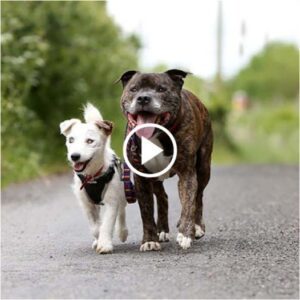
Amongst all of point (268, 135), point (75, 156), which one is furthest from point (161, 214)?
point (268, 135)

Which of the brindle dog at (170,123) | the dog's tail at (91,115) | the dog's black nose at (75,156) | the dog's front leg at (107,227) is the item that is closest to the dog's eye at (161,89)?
the brindle dog at (170,123)

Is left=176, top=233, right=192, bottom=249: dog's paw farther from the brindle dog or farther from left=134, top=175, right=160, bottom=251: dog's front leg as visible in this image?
left=134, top=175, right=160, bottom=251: dog's front leg

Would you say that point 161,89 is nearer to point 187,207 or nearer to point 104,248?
point 187,207

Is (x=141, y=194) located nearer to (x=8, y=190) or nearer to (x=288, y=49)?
(x=8, y=190)

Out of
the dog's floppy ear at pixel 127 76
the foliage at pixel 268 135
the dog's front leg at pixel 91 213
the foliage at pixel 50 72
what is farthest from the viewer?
the foliage at pixel 268 135

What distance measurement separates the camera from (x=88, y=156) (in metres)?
8.55

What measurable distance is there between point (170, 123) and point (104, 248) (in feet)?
4.20

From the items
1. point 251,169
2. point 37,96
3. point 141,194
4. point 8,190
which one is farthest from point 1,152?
point 141,194

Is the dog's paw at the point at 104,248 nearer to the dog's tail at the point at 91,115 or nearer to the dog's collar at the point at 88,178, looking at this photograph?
the dog's collar at the point at 88,178

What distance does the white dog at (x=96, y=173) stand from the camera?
8.51 metres

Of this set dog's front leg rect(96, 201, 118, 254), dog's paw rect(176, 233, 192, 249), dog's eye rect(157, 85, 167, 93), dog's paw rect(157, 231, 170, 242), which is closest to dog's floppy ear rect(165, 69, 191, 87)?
dog's eye rect(157, 85, 167, 93)

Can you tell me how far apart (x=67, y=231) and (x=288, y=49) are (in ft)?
232
